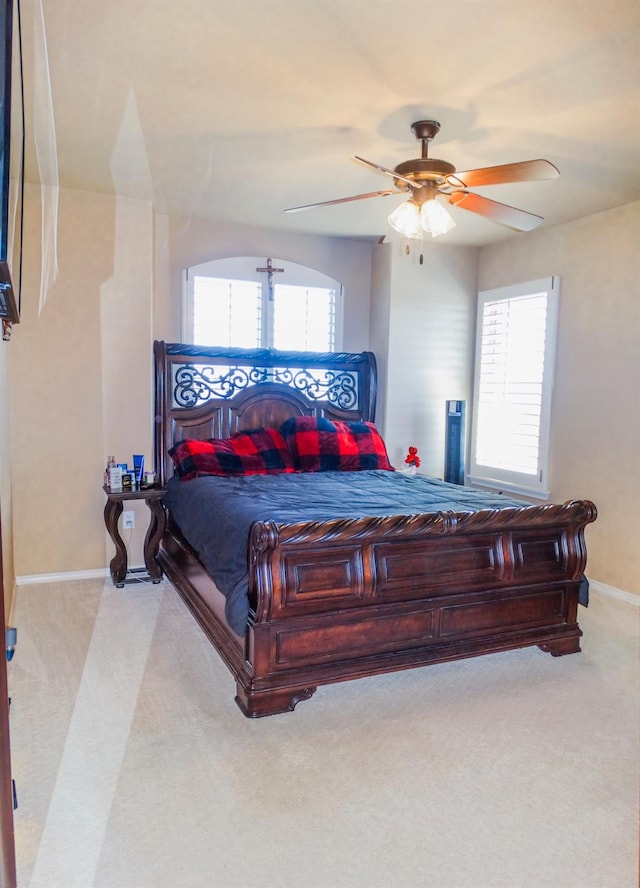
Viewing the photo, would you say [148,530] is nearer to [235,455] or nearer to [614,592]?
[235,455]

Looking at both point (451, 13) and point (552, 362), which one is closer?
point (451, 13)

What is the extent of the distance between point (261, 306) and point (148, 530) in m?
1.86

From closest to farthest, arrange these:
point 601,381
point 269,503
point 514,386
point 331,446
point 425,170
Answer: point 425,170 → point 269,503 → point 601,381 → point 331,446 → point 514,386

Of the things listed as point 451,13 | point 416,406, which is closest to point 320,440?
point 416,406

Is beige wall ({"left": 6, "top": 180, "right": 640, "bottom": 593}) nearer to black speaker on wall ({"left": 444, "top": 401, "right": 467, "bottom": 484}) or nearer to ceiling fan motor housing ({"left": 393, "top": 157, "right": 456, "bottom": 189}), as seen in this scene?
black speaker on wall ({"left": 444, "top": 401, "right": 467, "bottom": 484})

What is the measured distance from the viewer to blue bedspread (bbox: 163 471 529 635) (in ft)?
8.51

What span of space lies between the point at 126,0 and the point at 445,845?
277 centimetres

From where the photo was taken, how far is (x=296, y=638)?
2.39 meters

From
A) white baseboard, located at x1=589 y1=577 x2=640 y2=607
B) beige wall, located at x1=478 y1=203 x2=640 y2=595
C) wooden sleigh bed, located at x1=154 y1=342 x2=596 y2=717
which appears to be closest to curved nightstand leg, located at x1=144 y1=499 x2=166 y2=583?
wooden sleigh bed, located at x1=154 y1=342 x2=596 y2=717

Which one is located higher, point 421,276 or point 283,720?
point 421,276

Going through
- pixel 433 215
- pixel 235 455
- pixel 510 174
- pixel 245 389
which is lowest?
pixel 235 455

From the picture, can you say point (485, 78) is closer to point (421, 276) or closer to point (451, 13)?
point (451, 13)

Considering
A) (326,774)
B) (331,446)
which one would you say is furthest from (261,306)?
(326,774)

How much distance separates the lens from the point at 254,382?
4.49 meters
